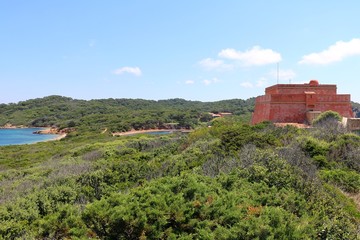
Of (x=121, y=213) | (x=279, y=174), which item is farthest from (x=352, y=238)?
(x=121, y=213)

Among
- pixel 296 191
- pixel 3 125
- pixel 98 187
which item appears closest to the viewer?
pixel 296 191

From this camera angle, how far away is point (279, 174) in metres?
8.37

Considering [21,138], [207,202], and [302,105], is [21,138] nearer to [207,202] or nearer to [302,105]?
[302,105]

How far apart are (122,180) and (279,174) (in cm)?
561

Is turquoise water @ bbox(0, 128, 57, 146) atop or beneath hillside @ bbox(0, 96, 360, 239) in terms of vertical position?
beneath

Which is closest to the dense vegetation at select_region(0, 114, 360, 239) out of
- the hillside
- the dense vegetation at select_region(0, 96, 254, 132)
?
the hillside

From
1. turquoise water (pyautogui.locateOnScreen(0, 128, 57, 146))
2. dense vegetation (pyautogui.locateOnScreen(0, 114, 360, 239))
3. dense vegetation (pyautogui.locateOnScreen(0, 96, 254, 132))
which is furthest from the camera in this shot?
dense vegetation (pyautogui.locateOnScreen(0, 96, 254, 132))

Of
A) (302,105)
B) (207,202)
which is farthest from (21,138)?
(207,202)

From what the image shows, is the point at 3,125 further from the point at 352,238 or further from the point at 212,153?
the point at 352,238

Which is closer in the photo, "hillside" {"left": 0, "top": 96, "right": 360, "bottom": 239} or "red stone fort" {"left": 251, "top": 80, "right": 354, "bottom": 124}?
"hillside" {"left": 0, "top": 96, "right": 360, "bottom": 239}

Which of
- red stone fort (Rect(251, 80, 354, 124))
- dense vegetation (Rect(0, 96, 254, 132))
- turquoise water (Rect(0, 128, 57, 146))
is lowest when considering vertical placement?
turquoise water (Rect(0, 128, 57, 146))

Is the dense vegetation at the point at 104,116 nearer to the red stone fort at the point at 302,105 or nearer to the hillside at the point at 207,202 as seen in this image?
the red stone fort at the point at 302,105

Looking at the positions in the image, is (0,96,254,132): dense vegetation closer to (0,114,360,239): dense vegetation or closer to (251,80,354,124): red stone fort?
(251,80,354,124): red stone fort

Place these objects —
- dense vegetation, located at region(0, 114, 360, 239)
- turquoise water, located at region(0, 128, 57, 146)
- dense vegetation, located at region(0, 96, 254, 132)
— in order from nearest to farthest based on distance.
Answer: dense vegetation, located at region(0, 114, 360, 239)
turquoise water, located at region(0, 128, 57, 146)
dense vegetation, located at region(0, 96, 254, 132)
